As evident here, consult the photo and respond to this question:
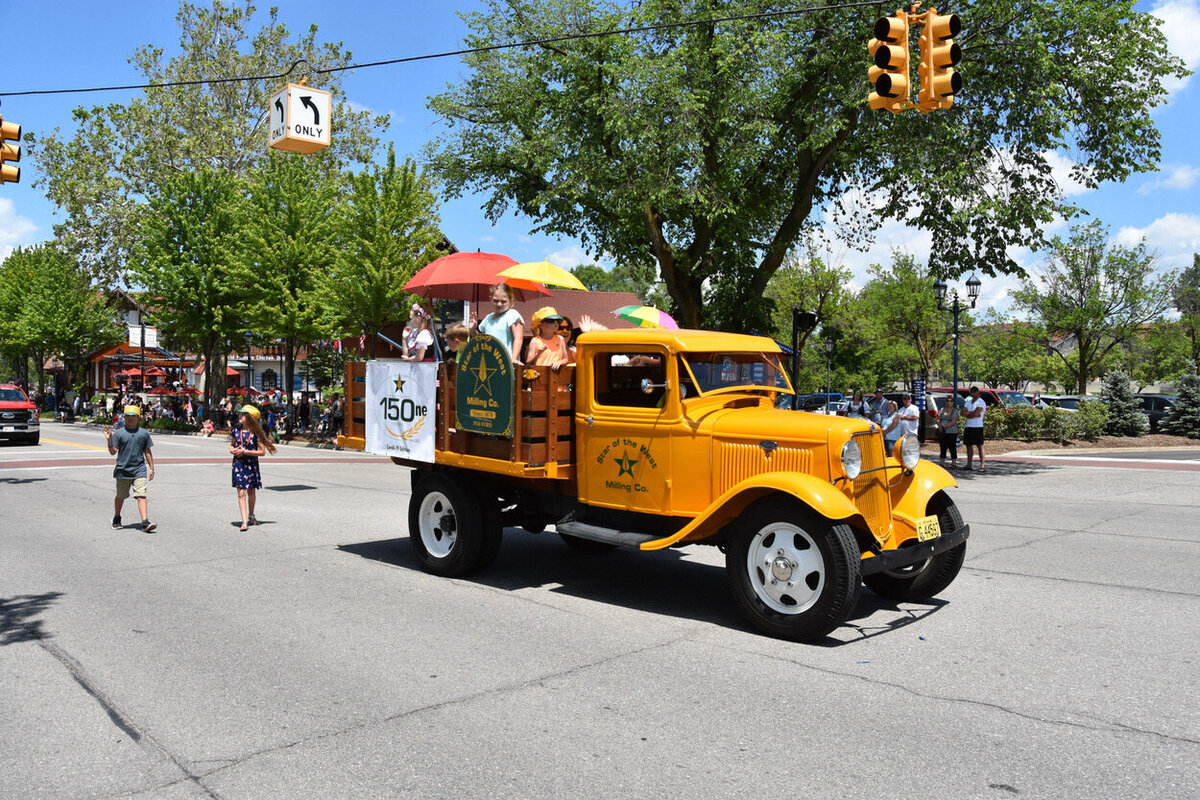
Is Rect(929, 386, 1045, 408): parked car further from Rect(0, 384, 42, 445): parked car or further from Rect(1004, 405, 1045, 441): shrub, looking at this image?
Rect(0, 384, 42, 445): parked car

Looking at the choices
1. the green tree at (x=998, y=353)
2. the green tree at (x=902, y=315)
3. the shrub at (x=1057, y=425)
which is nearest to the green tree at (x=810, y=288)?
the green tree at (x=902, y=315)

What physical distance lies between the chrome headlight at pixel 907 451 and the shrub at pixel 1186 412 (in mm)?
26784

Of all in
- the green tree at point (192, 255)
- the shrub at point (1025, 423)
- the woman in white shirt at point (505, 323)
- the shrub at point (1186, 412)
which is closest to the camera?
the woman in white shirt at point (505, 323)

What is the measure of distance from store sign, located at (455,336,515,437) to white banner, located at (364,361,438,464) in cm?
39

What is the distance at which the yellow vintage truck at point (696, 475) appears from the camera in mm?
5836

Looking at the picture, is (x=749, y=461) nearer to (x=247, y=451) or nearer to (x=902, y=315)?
(x=247, y=451)

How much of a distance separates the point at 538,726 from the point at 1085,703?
296 cm

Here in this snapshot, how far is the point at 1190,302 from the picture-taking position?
7894 cm

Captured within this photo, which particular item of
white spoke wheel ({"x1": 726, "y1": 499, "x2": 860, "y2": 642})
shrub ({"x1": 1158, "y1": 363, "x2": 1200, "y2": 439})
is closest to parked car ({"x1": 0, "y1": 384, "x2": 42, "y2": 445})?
white spoke wheel ({"x1": 726, "y1": 499, "x2": 860, "y2": 642})

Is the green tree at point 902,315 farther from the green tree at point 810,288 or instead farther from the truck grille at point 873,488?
the truck grille at point 873,488

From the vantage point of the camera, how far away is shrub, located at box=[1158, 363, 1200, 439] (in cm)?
2783

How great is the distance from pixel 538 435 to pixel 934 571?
10.8 feet

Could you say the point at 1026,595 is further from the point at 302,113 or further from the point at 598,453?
the point at 302,113

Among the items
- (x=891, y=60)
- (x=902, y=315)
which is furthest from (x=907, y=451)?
(x=902, y=315)
